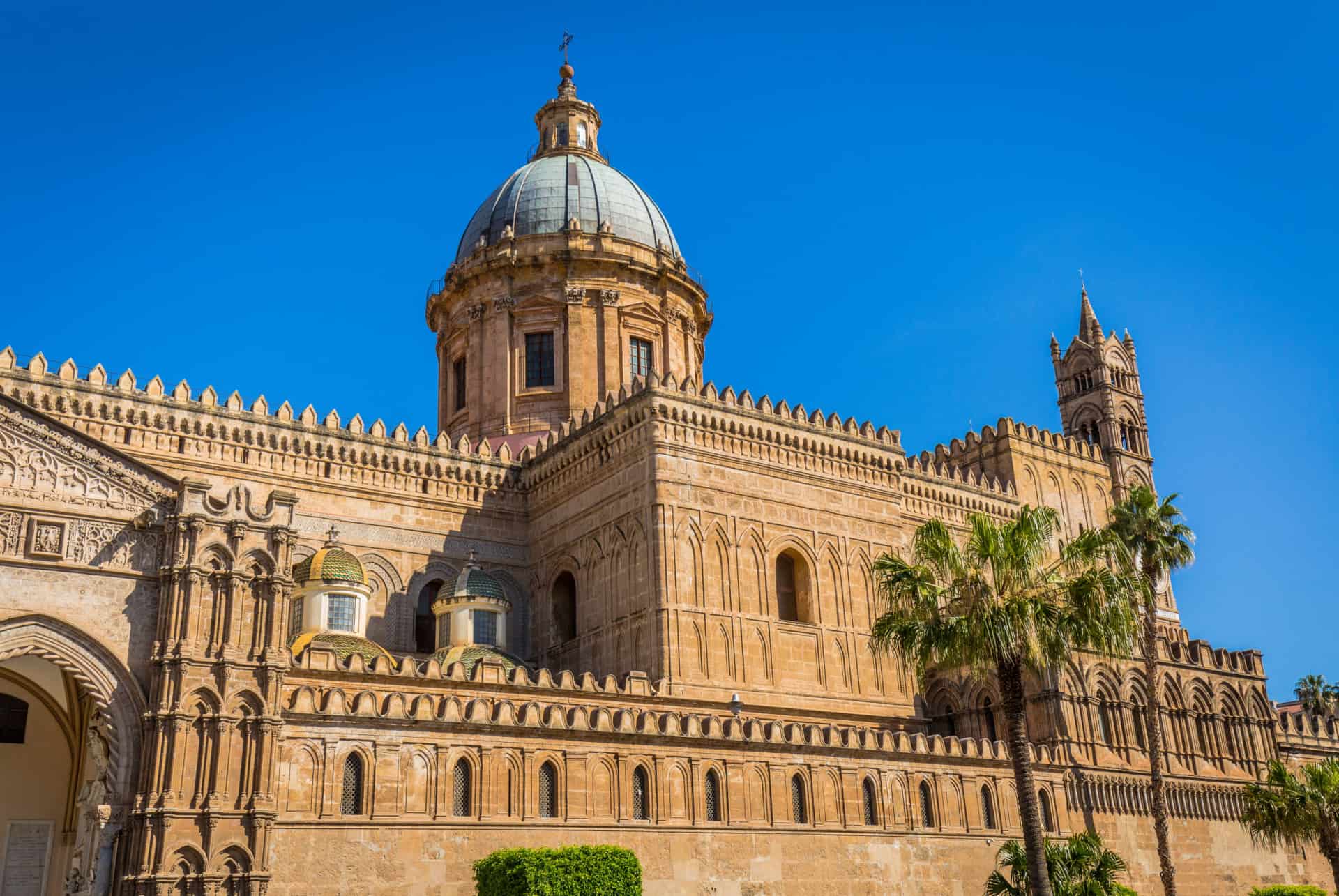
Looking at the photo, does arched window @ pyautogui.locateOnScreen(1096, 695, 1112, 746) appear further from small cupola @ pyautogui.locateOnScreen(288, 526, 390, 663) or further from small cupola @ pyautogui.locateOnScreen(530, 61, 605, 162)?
small cupola @ pyautogui.locateOnScreen(530, 61, 605, 162)

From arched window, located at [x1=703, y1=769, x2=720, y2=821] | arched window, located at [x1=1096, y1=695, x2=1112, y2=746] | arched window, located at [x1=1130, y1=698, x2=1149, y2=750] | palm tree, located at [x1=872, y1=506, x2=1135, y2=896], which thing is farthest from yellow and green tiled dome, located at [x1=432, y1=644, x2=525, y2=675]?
arched window, located at [x1=1130, y1=698, x2=1149, y2=750]

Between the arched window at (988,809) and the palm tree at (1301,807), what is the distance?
7.14 metres

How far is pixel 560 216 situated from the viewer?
39438 mm

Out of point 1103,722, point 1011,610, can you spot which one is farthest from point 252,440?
point 1103,722

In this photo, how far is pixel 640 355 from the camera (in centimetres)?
3869

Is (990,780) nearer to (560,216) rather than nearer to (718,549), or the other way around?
(718,549)

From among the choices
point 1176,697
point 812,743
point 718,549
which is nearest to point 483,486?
point 718,549

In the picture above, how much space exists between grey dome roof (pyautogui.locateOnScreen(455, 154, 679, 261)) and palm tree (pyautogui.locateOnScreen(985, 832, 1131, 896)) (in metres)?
22.9

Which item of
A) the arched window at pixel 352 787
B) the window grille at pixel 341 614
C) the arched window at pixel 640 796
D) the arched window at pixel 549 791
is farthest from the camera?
the window grille at pixel 341 614

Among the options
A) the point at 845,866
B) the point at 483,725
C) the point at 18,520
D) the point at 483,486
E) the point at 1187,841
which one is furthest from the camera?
the point at 483,486

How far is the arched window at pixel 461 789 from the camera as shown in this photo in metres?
20.0

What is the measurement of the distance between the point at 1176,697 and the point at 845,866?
12130mm

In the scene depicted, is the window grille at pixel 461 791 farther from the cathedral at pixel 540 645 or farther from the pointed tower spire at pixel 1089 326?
the pointed tower spire at pixel 1089 326

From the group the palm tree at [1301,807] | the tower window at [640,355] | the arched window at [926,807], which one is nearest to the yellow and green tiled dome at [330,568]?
the arched window at [926,807]
